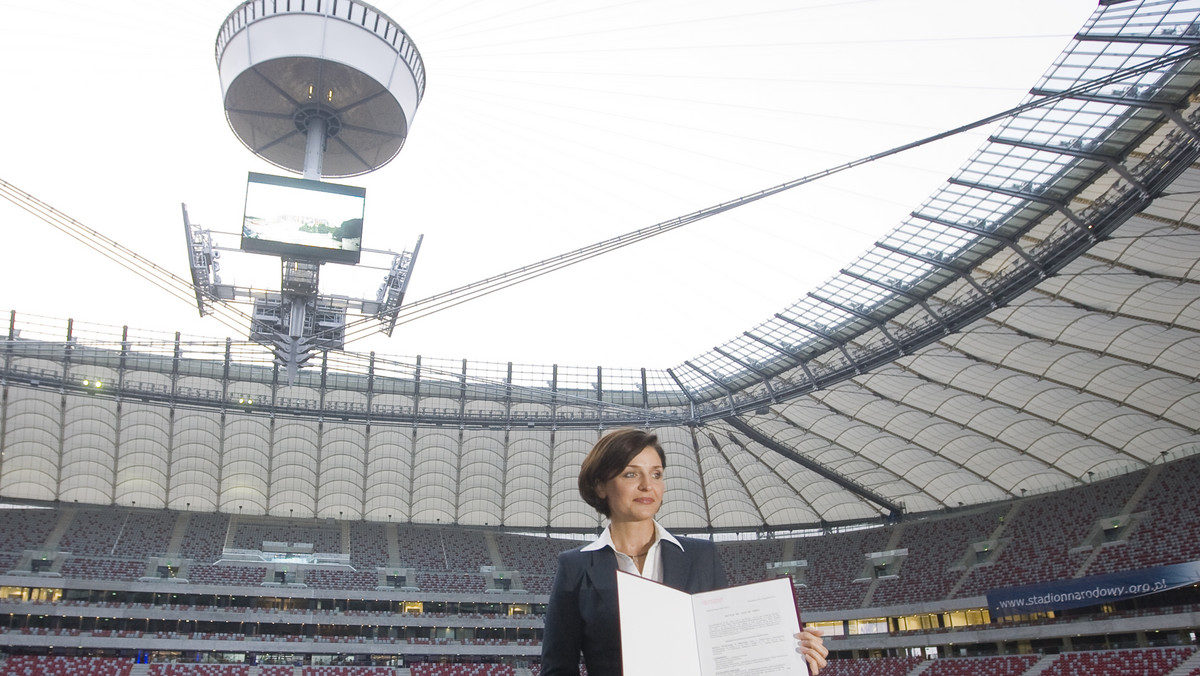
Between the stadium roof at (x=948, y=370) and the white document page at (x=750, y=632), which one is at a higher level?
the stadium roof at (x=948, y=370)

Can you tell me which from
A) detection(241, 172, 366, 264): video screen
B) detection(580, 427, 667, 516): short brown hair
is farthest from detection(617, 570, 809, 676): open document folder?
detection(241, 172, 366, 264): video screen

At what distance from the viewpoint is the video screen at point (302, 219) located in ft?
118

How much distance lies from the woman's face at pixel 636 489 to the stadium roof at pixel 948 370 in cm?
2154

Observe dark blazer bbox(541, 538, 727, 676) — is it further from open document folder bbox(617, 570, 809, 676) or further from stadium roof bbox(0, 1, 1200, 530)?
stadium roof bbox(0, 1, 1200, 530)

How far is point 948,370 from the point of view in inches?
2057

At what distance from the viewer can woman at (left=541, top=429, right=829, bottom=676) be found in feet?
13.8

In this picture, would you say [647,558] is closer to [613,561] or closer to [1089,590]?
[613,561]

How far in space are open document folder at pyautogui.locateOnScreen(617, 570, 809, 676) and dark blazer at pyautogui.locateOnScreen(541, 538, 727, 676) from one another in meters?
0.47

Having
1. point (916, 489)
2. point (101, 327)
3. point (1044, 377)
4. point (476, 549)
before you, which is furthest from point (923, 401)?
point (101, 327)

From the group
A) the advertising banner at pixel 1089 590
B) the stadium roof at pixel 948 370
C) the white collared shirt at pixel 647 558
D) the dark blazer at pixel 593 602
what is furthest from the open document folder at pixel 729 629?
the advertising banner at pixel 1089 590

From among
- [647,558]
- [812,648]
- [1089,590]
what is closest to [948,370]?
[1089,590]

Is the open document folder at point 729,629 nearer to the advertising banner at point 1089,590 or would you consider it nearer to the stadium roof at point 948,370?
the stadium roof at point 948,370

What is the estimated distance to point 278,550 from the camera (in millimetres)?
71375

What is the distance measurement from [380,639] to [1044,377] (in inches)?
2039
